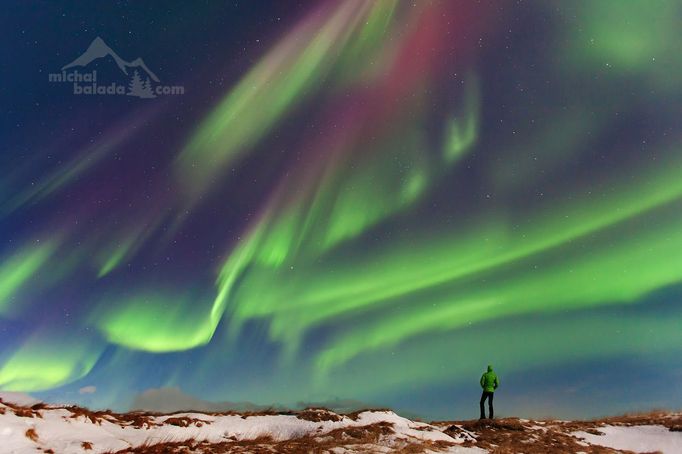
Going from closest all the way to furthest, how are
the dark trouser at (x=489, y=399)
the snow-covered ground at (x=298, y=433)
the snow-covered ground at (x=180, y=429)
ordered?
the snow-covered ground at (x=180, y=429)
the snow-covered ground at (x=298, y=433)
the dark trouser at (x=489, y=399)

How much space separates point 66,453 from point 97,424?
2.70 m

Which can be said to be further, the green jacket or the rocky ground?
the green jacket

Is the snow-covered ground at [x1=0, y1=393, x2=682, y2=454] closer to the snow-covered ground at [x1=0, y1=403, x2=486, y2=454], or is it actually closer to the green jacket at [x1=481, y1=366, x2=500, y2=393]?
the snow-covered ground at [x1=0, y1=403, x2=486, y2=454]

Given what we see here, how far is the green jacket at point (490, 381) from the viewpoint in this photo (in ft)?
85.4

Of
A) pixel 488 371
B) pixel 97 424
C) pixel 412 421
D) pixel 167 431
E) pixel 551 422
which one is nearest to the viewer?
pixel 97 424

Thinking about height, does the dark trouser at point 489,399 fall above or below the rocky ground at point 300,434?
above

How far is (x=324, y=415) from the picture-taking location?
1880 centimetres

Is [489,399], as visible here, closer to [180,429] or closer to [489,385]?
[489,385]

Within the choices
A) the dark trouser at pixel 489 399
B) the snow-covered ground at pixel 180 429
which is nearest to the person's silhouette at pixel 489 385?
the dark trouser at pixel 489 399

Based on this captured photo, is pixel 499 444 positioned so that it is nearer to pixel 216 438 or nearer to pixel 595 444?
pixel 595 444

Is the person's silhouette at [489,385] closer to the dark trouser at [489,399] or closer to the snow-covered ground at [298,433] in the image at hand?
the dark trouser at [489,399]

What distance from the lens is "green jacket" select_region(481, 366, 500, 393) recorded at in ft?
85.4

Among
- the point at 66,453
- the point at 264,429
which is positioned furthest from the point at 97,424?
the point at 264,429

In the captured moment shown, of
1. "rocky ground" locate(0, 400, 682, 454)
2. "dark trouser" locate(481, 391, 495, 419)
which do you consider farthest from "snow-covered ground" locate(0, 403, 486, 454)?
"dark trouser" locate(481, 391, 495, 419)
